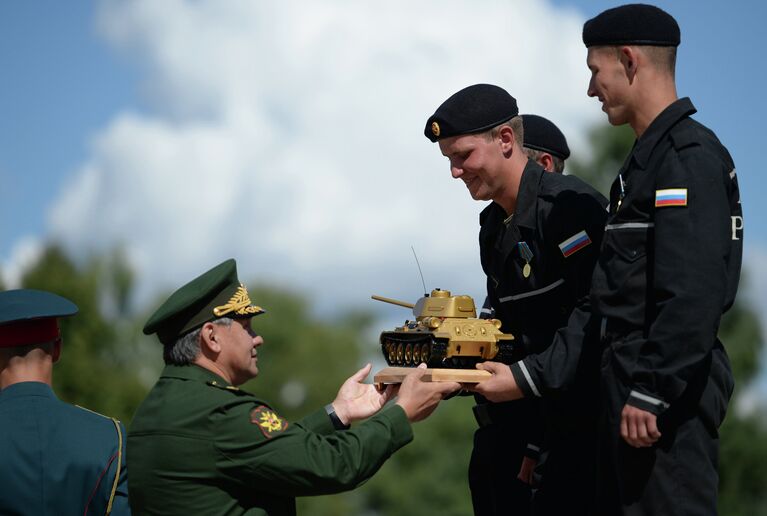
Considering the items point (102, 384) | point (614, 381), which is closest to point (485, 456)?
point (614, 381)

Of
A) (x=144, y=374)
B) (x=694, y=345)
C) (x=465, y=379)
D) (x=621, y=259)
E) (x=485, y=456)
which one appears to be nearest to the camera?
(x=694, y=345)

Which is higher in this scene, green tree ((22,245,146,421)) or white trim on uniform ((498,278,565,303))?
white trim on uniform ((498,278,565,303))

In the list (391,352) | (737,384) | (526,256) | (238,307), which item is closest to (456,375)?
(391,352)

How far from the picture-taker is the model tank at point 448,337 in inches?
255

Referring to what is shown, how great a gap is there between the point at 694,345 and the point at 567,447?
4.66 feet

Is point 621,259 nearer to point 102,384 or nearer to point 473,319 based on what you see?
point 473,319

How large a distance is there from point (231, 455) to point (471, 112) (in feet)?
7.49

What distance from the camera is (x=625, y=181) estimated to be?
593cm

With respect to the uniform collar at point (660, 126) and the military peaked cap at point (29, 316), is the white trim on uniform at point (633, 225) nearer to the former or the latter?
the uniform collar at point (660, 126)

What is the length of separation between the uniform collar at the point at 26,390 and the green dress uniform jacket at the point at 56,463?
0.17 ft

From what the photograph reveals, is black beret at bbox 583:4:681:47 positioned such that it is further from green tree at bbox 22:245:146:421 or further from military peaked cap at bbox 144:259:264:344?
green tree at bbox 22:245:146:421

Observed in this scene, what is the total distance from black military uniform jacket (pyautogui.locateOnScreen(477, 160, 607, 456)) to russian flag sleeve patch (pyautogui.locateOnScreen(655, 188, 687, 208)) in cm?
94

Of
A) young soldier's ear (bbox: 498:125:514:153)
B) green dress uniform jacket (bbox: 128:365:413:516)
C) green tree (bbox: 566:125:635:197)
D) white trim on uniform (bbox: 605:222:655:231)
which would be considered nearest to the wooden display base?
green dress uniform jacket (bbox: 128:365:413:516)

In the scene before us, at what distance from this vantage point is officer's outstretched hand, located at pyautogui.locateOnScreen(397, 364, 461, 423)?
252 inches
